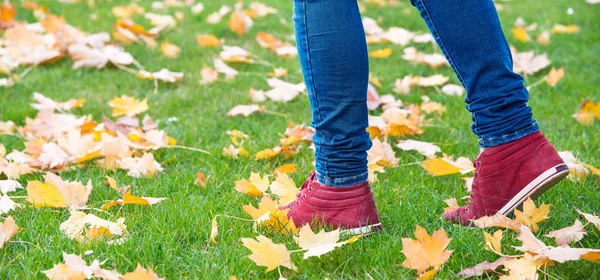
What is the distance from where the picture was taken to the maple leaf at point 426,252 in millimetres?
1313

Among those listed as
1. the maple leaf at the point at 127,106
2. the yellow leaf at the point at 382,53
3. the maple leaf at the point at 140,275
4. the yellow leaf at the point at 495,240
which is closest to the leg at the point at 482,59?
the yellow leaf at the point at 495,240

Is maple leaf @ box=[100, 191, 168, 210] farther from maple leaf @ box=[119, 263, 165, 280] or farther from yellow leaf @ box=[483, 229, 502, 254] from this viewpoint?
yellow leaf @ box=[483, 229, 502, 254]

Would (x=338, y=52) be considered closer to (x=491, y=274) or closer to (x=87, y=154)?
(x=491, y=274)

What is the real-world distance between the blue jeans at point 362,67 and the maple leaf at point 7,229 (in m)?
0.75

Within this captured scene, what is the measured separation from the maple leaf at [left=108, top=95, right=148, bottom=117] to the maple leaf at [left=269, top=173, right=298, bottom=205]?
40.6 inches

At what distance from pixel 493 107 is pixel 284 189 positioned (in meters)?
0.63

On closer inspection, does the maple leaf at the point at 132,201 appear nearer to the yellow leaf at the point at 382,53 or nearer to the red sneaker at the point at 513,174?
the red sneaker at the point at 513,174

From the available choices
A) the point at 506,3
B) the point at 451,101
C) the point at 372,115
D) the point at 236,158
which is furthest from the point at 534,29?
the point at 236,158

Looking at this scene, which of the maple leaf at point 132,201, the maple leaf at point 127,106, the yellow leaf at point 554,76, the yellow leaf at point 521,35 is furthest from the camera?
the yellow leaf at point 521,35

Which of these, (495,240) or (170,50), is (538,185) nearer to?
(495,240)

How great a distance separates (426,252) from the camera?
1326 millimetres

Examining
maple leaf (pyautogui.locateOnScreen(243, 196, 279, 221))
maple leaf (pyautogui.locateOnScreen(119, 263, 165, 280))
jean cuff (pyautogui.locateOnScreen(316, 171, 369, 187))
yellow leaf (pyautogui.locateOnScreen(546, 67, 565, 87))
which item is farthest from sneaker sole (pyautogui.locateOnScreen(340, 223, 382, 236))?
yellow leaf (pyautogui.locateOnScreen(546, 67, 565, 87))

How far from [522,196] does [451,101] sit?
50.2 inches

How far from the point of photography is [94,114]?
8.82ft
